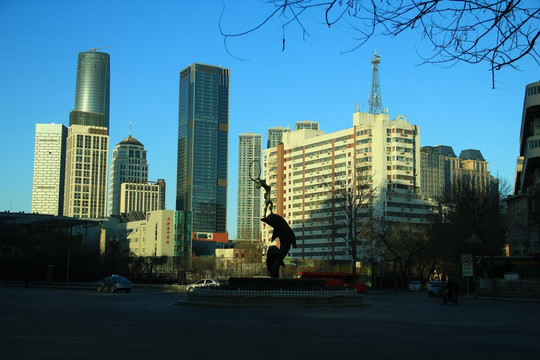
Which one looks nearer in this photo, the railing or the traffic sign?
the railing

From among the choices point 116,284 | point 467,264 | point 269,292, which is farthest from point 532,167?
point 269,292

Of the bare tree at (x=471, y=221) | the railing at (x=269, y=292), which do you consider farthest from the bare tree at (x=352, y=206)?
A: the railing at (x=269, y=292)

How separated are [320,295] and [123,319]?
11.8 m

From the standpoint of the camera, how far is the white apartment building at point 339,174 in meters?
139

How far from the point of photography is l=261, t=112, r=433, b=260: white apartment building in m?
139

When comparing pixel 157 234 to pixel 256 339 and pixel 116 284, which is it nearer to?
pixel 116 284

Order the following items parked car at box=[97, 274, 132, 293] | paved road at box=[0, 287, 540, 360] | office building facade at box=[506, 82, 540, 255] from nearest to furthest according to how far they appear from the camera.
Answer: paved road at box=[0, 287, 540, 360] → parked car at box=[97, 274, 132, 293] → office building facade at box=[506, 82, 540, 255]

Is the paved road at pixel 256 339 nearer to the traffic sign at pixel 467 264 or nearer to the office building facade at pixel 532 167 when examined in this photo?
the traffic sign at pixel 467 264

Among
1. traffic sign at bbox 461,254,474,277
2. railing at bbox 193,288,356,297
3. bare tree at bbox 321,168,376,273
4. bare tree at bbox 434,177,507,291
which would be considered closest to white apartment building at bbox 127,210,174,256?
bare tree at bbox 321,168,376,273

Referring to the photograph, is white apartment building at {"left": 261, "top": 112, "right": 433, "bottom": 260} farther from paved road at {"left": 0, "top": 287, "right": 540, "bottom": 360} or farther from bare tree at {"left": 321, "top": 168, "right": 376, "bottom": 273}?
paved road at {"left": 0, "top": 287, "right": 540, "bottom": 360}

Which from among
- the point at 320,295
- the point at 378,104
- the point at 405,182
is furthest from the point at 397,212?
the point at 320,295

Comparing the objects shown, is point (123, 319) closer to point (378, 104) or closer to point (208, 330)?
point (208, 330)

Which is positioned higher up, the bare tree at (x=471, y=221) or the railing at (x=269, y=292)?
the bare tree at (x=471, y=221)

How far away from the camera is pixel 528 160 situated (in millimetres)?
61562
